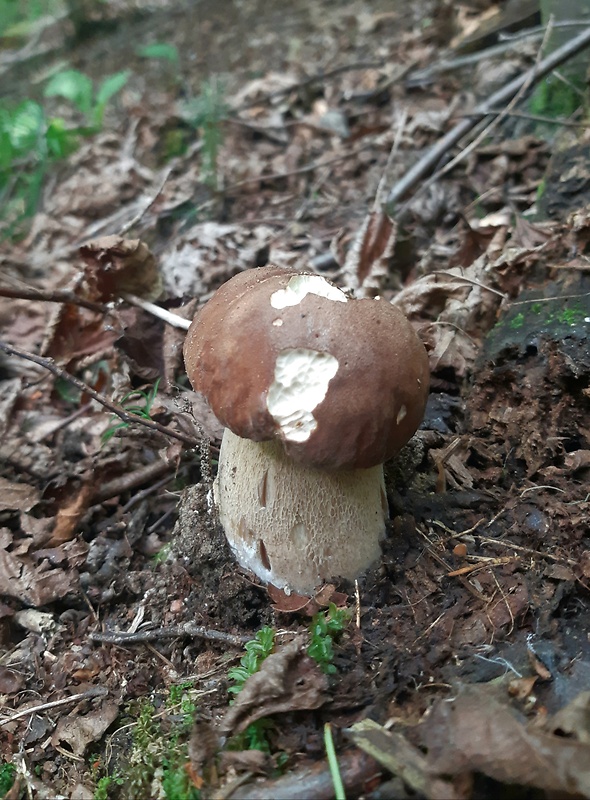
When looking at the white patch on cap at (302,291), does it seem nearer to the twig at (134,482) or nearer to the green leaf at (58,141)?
the twig at (134,482)

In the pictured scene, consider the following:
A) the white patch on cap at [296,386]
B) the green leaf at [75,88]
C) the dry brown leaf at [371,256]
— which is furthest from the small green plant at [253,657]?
the green leaf at [75,88]

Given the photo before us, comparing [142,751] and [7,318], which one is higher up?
[7,318]

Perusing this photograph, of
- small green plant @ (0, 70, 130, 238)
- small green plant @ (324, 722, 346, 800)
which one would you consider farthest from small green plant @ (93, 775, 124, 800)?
small green plant @ (0, 70, 130, 238)

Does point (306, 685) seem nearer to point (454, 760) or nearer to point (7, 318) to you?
point (454, 760)

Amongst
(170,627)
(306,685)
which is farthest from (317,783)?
(170,627)

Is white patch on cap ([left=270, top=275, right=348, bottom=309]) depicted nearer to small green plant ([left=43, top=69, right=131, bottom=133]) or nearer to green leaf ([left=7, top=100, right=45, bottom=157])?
green leaf ([left=7, top=100, right=45, bottom=157])
